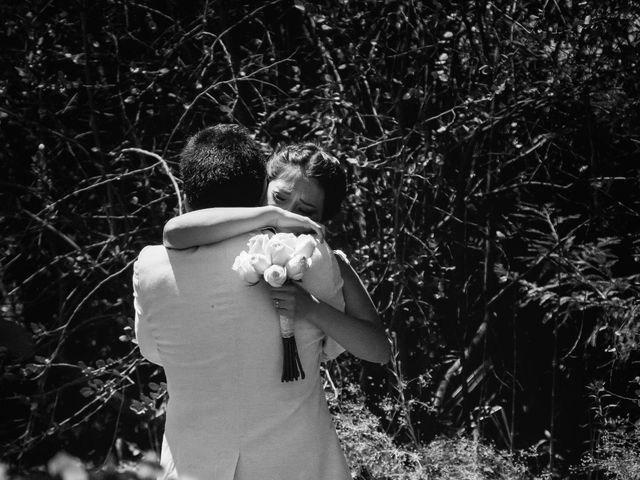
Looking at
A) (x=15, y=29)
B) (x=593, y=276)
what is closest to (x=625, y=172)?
(x=593, y=276)

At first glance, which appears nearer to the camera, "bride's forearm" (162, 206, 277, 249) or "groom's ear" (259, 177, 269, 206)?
"bride's forearm" (162, 206, 277, 249)

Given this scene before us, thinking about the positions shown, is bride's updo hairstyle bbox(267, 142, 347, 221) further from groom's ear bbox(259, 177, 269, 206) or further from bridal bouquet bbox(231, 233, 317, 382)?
bridal bouquet bbox(231, 233, 317, 382)

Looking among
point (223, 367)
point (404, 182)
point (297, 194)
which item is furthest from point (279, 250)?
point (404, 182)

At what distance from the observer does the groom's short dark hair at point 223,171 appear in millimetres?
1598

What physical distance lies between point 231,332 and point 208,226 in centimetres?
22

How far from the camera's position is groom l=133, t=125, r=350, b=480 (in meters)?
1.55

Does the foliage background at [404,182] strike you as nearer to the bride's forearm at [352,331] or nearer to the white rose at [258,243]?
the bride's forearm at [352,331]

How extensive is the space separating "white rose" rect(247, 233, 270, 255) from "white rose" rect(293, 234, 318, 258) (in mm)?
67

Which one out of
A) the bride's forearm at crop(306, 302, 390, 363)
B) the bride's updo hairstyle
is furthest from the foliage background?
the bride's forearm at crop(306, 302, 390, 363)

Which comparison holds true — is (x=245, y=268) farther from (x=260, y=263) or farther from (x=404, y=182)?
(x=404, y=182)

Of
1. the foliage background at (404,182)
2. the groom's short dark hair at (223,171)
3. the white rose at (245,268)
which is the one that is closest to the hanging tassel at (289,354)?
A: the white rose at (245,268)

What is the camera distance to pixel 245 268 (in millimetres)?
1513

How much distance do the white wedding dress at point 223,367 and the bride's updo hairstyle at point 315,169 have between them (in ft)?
1.32

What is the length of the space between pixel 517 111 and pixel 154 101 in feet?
5.43
